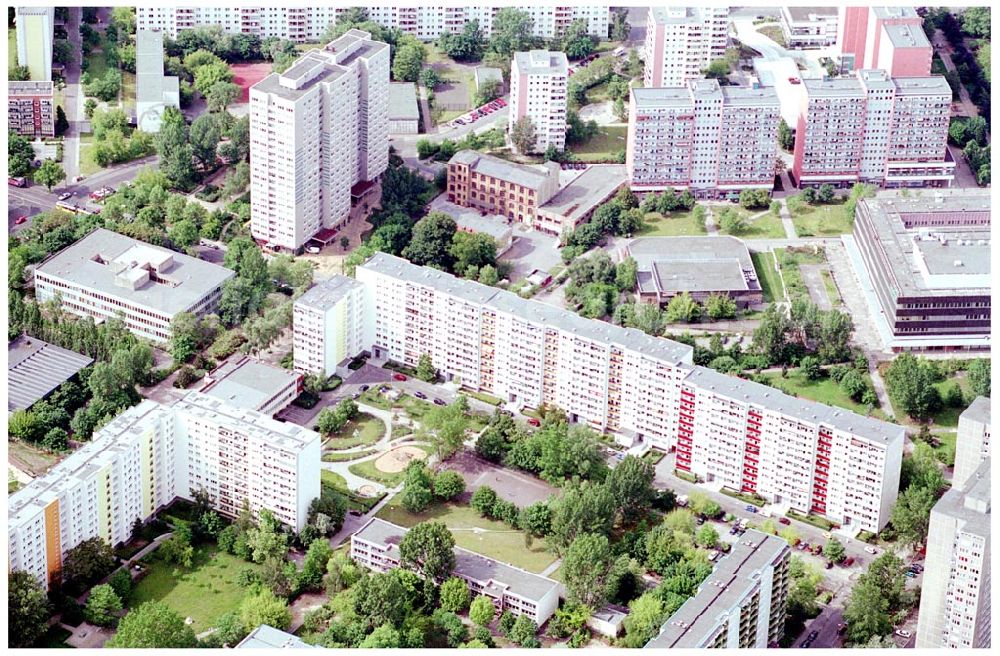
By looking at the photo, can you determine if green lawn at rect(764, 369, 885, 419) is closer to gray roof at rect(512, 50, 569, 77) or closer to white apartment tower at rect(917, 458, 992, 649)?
white apartment tower at rect(917, 458, 992, 649)

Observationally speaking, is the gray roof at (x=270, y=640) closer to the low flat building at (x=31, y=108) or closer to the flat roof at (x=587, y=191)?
the flat roof at (x=587, y=191)

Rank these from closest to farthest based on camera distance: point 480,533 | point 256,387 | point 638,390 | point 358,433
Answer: point 480,533 < point 638,390 < point 358,433 < point 256,387

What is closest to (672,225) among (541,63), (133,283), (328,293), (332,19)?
(541,63)

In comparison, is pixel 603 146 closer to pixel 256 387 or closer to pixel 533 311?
pixel 533 311

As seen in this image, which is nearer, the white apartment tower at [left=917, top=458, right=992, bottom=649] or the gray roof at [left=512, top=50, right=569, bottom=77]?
the white apartment tower at [left=917, top=458, right=992, bottom=649]

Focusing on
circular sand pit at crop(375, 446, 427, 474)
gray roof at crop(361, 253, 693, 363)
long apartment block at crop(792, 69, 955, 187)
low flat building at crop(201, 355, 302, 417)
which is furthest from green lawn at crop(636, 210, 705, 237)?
low flat building at crop(201, 355, 302, 417)

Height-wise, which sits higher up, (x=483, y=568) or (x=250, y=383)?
(x=250, y=383)
